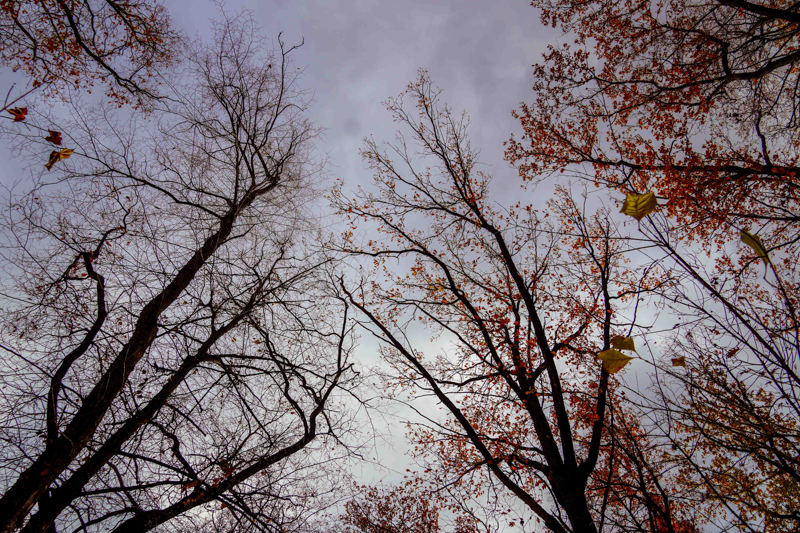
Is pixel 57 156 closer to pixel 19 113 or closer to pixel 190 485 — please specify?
pixel 19 113

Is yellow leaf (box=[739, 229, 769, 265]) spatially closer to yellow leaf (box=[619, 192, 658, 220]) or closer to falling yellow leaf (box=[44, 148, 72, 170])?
yellow leaf (box=[619, 192, 658, 220])

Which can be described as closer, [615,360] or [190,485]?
[615,360]

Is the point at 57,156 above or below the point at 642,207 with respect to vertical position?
above

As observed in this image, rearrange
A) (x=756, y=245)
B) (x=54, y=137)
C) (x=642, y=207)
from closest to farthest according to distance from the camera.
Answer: (x=756, y=245) → (x=642, y=207) → (x=54, y=137)

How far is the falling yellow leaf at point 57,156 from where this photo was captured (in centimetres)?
480

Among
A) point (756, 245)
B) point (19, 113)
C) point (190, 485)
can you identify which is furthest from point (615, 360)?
point (19, 113)

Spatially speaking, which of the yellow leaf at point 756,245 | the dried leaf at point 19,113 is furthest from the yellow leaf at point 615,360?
the dried leaf at point 19,113

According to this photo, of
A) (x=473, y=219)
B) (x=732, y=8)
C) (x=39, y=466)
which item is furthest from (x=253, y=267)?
(x=732, y=8)

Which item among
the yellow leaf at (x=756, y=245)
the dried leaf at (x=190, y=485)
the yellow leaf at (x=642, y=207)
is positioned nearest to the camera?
the yellow leaf at (x=756, y=245)

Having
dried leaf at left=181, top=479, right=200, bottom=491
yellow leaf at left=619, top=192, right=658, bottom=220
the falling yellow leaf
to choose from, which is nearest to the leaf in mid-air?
the falling yellow leaf

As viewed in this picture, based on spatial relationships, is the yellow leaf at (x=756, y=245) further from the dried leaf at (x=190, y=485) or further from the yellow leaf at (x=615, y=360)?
the dried leaf at (x=190, y=485)

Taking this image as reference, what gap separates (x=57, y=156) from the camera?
16.2 feet

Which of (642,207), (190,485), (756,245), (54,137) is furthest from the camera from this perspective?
(54,137)

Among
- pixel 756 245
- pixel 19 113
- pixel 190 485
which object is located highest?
pixel 19 113
